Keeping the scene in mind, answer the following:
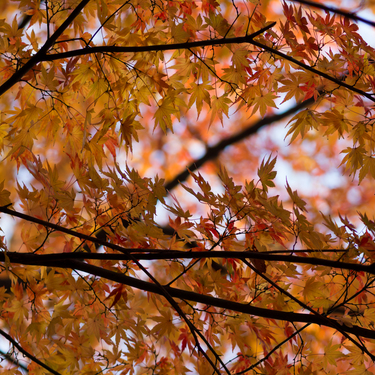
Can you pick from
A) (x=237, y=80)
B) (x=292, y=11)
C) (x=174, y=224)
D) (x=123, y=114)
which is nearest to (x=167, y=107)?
(x=123, y=114)

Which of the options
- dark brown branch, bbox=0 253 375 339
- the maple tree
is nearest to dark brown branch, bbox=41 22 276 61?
the maple tree

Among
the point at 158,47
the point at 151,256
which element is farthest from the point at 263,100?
the point at 151,256

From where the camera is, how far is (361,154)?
123cm

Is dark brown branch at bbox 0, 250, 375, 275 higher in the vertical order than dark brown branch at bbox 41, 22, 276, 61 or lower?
lower

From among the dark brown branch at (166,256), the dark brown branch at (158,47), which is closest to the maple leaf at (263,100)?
the dark brown branch at (158,47)

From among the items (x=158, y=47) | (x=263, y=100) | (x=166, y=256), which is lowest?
Result: (x=166, y=256)

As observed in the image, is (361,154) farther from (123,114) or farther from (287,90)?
(123,114)

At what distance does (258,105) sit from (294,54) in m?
0.24

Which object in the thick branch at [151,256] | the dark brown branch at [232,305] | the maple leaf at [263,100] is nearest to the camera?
the thick branch at [151,256]

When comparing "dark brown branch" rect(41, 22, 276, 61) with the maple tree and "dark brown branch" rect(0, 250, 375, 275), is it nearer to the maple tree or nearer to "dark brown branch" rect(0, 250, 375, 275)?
the maple tree

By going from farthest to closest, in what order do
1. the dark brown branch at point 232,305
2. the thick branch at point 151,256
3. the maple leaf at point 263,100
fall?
the maple leaf at point 263,100, the dark brown branch at point 232,305, the thick branch at point 151,256

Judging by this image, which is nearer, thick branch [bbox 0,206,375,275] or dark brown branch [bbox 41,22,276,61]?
thick branch [bbox 0,206,375,275]

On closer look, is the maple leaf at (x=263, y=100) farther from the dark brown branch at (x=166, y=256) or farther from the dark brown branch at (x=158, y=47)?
the dark brown branch at (x=166, y=256)

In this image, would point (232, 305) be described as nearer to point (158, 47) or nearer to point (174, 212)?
point (174, 212)
